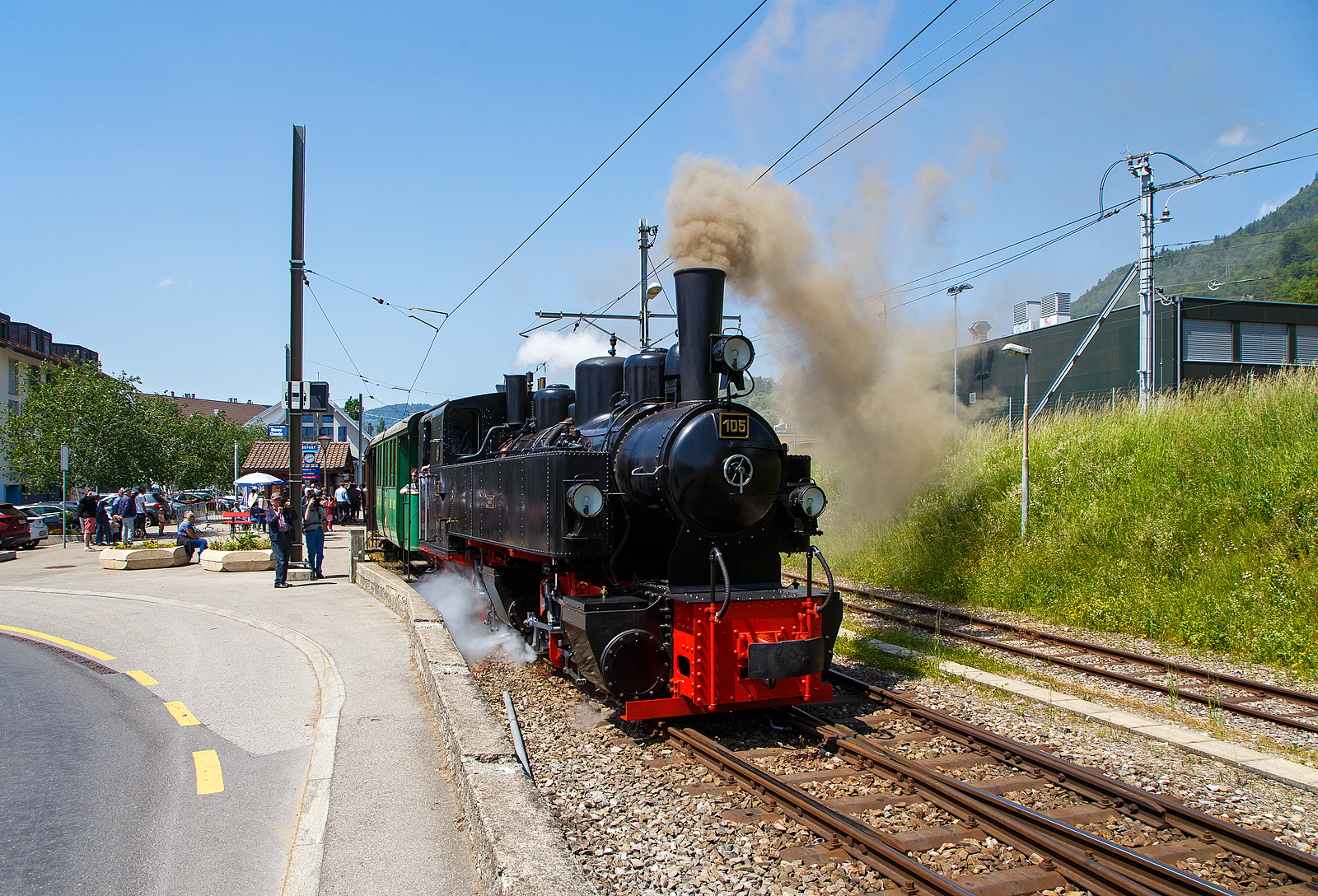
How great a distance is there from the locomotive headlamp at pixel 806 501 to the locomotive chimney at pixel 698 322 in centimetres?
100

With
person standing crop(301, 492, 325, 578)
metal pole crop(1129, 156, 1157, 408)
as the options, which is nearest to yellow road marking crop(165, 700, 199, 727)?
person standing crop(301, 492, 325, 578)


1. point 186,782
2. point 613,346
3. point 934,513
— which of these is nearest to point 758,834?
point 186,782

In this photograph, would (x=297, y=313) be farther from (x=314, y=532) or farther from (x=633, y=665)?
(x=633, y=665)

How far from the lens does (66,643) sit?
918 cm

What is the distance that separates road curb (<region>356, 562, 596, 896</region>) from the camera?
3238 mm

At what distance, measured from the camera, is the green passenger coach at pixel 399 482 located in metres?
13.5

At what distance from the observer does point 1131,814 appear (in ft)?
14.3

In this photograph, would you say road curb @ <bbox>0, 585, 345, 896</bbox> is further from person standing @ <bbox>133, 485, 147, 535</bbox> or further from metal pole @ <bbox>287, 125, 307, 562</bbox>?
person standing @ <bbox>133, 485, 147, 535</bbox>

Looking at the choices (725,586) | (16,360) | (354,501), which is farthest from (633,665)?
(16,360)

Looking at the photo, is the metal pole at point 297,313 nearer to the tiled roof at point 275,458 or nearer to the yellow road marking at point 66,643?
the yellow road marking at point 66,643

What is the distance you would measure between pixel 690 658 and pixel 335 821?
229 cm

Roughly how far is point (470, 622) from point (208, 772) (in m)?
5.06

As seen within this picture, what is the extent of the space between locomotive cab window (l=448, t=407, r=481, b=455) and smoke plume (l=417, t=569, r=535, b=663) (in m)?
1.66

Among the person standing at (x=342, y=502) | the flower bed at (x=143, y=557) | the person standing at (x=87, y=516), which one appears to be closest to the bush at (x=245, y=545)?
the flower bed at (x=143, y=557)
